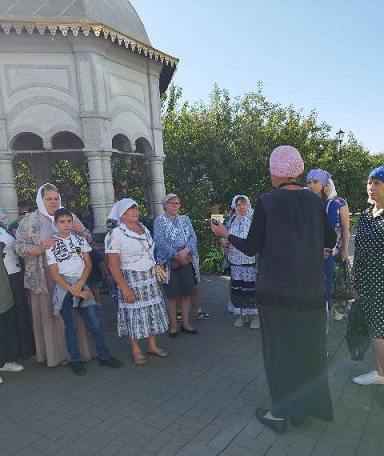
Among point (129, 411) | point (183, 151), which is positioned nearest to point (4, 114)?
point (129, 411)

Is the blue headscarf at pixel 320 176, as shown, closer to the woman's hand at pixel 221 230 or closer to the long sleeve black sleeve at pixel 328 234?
the long sleeve black sleeve at pixel 328 234

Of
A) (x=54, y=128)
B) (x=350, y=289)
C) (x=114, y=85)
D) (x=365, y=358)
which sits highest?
(x=114, y=85)

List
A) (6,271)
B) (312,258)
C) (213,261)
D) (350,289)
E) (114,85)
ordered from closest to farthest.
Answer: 1. (312,258)
2. (6,271)
3. (350,289)
4. (114,85)
5. (213,261)

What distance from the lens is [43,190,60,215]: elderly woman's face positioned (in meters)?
3.92

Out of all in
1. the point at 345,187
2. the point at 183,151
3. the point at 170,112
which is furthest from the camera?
the point at 345,187

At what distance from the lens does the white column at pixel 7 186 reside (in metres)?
6.09

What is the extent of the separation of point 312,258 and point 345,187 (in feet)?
56.3

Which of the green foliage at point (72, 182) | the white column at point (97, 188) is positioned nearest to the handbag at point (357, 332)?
the white column at point (97, 188)

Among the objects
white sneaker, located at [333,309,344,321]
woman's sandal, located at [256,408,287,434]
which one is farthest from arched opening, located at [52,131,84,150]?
woman's sandal, located at [256,408,287,434]

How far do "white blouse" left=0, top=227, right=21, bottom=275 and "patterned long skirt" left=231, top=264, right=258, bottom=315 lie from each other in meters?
2.73

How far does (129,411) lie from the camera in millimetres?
3166

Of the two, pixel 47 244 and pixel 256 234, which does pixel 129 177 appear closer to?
pixel 47 244

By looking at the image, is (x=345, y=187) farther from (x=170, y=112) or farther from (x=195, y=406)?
(x=195, y=406)

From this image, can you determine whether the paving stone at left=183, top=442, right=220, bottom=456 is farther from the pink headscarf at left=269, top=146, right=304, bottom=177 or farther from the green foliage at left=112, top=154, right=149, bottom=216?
the green foliage at left=112, top=154, right=149, bottom=216
